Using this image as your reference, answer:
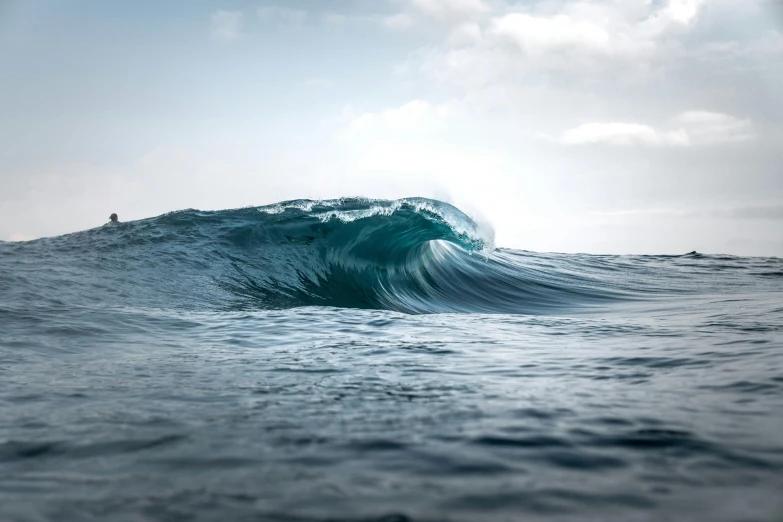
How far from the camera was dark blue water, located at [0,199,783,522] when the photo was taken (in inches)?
70.6

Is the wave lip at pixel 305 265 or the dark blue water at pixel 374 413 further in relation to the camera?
the wave lip at pixel 305 265

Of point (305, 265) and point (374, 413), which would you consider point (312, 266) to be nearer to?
point (305, 265)

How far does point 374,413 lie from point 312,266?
868 centimetres

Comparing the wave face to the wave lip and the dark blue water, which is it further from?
the dark blue water

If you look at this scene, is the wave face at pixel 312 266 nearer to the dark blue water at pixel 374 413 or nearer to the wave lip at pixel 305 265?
Result: the wave lip at pixel 305 265

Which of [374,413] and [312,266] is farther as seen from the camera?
[312,266]

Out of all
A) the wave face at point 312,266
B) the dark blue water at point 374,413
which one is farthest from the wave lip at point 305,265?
the dark blue water at point 374,413

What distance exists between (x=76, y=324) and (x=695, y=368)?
5556 mm

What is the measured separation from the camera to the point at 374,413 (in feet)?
9.08

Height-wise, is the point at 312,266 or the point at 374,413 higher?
the point at 312,266

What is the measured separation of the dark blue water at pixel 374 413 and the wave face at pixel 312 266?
640 mm

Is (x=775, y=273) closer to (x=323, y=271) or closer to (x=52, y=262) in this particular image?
(x=323, y=271)

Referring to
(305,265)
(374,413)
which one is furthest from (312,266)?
(374,413)

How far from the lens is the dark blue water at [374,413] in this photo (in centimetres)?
179
